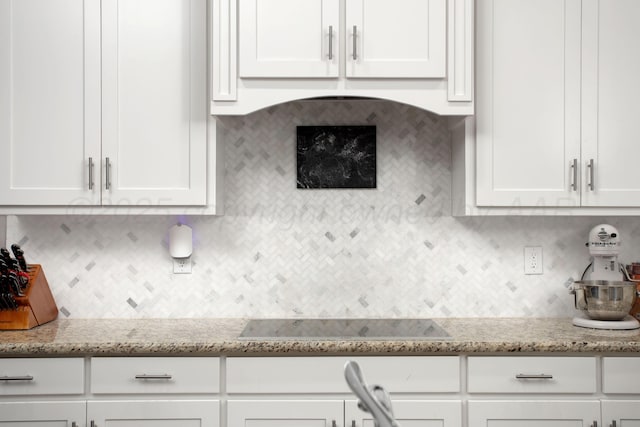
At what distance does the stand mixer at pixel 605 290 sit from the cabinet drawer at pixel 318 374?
0.67 metres

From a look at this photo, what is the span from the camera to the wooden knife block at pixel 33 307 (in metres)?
2.26

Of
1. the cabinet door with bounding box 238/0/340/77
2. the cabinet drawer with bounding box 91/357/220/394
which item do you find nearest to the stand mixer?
the cabinet door with bounding box 238/0/340/77

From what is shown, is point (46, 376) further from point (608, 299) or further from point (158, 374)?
point (608, 299)

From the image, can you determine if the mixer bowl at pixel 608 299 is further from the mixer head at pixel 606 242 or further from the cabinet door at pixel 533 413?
the cabinet door at pixel 533 413

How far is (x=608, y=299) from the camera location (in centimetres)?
225

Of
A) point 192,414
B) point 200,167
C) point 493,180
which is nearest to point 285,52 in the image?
point 200,167

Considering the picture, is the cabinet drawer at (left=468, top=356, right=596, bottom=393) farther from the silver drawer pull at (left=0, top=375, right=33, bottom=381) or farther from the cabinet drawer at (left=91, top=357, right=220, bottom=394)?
the silver drawer pull at (left=0, top=375, right=33, bottom=381)

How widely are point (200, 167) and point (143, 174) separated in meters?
0.22

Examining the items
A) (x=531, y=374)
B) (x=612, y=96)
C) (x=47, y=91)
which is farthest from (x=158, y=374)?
(x=612, y=96)

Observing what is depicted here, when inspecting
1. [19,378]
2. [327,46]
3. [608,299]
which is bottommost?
[19,378]

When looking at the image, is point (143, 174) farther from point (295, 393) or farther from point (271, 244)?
point (295, 393)

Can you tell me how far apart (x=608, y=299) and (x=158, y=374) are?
1.69 m

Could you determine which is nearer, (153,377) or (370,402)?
(370,402)

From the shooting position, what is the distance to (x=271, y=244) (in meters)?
2.62
